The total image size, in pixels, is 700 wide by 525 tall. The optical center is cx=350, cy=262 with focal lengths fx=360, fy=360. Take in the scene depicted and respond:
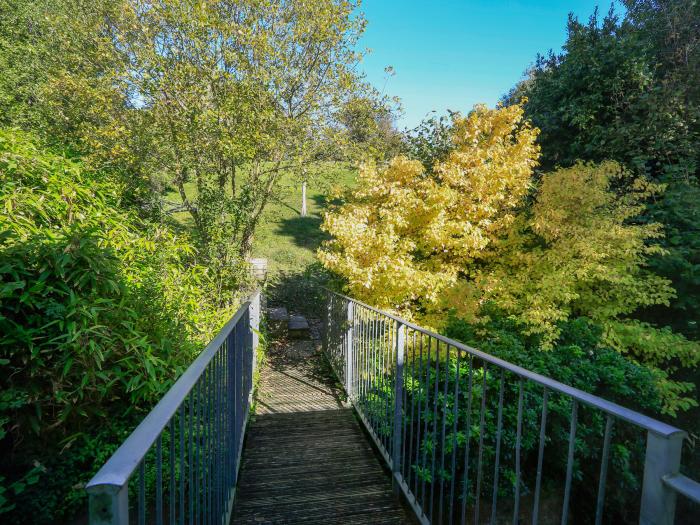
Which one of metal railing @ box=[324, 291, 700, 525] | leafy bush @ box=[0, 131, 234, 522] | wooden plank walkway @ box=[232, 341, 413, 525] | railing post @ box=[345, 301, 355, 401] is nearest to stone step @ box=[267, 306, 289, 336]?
metal railing @ box=[324, 291, 700, 525]

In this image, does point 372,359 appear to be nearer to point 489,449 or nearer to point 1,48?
point 489,449

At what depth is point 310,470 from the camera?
8.79 ft

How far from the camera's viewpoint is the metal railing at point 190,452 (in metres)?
0.56

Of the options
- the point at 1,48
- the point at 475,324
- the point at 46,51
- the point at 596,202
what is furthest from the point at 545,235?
the point at 1,48

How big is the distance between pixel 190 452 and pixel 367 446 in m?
2.29

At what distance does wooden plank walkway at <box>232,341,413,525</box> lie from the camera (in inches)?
87.4

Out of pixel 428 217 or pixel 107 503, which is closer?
pixel 107 503

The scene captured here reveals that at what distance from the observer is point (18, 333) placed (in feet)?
7.60

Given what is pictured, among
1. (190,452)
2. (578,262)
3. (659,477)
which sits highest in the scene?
(578,262)

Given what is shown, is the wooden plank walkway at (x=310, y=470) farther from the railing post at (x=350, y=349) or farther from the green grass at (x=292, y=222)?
the green grass at (x=292, y=222)

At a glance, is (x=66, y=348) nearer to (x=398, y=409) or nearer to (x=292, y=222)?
(x=398, y=409)

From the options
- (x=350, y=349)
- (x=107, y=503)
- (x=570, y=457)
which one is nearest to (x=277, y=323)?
(x=350, y=349)

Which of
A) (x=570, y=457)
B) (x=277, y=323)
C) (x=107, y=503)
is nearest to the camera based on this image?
(x=107, y=503)

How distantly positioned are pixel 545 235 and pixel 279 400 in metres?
4.46
